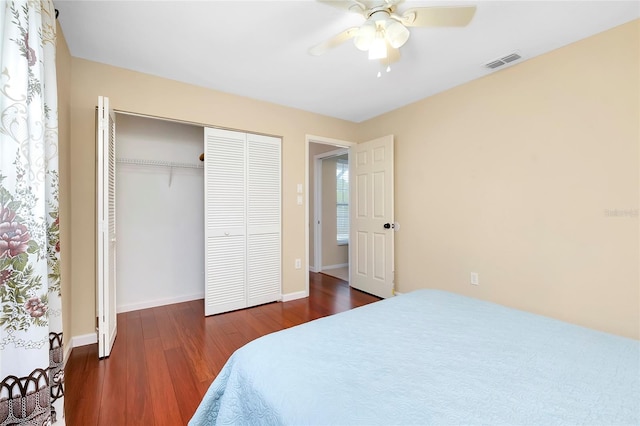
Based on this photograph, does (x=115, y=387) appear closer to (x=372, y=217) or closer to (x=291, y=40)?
(x=291, y=40)

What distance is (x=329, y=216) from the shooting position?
5273 millimetres

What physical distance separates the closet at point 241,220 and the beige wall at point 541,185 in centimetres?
175

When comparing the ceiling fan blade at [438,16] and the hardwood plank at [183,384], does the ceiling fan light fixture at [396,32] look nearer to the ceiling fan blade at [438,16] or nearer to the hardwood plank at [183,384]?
the ceiling fan blade at [438,16]

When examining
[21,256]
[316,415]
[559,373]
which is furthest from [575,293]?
[21,256]

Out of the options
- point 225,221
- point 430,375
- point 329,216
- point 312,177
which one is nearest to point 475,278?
point 430,375

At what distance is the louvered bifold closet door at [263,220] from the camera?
10.6 ft

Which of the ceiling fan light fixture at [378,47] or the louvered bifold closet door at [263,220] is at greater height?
the ceiling fan light fixture at [378,47]

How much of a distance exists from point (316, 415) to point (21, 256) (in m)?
1.28

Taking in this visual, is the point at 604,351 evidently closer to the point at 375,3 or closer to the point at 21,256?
the point at 375,3

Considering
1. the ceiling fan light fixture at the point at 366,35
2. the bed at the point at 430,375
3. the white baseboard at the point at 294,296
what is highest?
the ceiling fan light fixture at the point at 366,35

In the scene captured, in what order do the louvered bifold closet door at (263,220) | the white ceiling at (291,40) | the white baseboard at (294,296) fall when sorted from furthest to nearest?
the white baseboard at (294,296) → the louvered bifold closet door at (263,220) → the white ceiling at (291,40)

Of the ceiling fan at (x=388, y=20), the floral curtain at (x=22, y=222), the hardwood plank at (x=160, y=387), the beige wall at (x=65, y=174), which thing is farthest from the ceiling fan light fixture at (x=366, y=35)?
the hardwood plank at (x=160, y=387)

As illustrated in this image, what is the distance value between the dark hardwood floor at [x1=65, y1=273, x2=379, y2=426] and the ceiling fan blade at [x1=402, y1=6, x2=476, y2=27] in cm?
259

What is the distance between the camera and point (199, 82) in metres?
2.77
